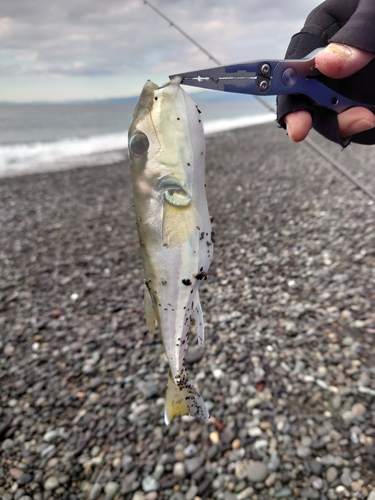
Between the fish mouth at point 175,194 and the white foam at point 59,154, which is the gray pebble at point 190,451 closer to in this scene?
the fish mouth at point 175,194

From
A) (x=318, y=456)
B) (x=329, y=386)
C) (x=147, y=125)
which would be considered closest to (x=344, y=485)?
(x=318, y=456)

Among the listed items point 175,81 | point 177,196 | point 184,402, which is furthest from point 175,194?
point 184,402

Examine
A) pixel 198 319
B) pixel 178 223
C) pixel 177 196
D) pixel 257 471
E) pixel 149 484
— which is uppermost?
pixel 177 196

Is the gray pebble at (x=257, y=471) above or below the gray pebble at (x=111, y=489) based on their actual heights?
above

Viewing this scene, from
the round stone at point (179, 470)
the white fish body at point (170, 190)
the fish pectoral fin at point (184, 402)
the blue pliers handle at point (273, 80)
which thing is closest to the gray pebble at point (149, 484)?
the round stone at point (179, 470)

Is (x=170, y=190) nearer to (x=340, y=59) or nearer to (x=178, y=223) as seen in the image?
(x=178, y=223)

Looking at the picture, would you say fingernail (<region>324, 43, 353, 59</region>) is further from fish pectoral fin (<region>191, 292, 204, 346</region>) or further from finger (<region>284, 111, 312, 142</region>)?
Result: fish pectoral fin (<region>191, 292, 204, 346</region>)
